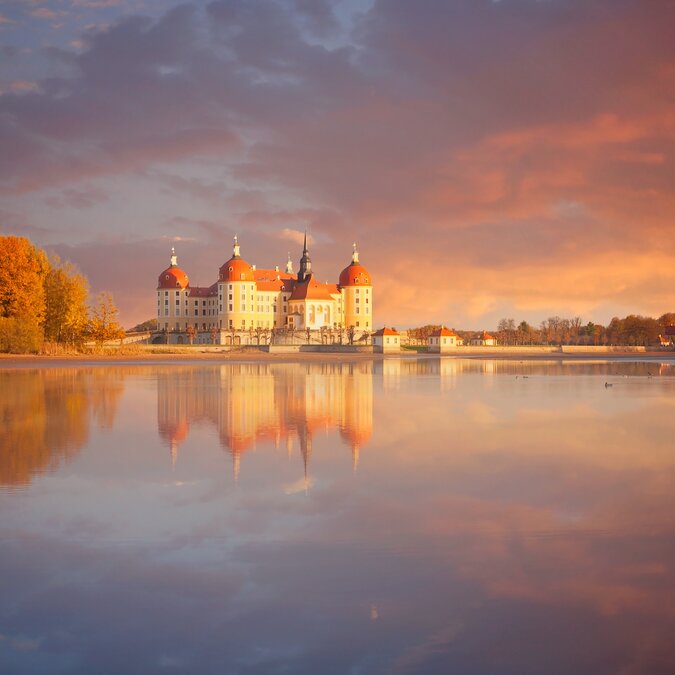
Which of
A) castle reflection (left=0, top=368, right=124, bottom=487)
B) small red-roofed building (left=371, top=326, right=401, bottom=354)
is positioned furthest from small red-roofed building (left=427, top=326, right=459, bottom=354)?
castle reflection (left=0, top=368, right=124, bottom=487)

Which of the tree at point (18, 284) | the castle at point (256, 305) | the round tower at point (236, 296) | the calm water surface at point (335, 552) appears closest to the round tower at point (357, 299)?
the castle at point (256, 305)

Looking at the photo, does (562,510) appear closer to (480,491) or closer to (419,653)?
(480,491)

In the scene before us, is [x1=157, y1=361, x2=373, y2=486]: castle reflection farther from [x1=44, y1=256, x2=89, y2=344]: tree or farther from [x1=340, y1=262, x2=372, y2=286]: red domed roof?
[x1=340, y1=262, x2=372, y2=286]: red domed roof

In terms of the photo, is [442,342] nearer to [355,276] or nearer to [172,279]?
[355,276]

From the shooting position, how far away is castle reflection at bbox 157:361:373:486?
14898 mm

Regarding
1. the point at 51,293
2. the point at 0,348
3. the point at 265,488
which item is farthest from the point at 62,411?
the point at 51,293

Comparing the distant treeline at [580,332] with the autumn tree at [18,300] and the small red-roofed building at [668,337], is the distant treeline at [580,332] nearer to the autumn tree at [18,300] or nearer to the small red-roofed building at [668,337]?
the small red-roofed building at [668,337]

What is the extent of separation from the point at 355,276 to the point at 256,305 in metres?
17.5

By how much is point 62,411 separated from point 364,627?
16605 mm

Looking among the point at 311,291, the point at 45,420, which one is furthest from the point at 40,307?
the point at 311,291

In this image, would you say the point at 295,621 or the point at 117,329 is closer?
the point at 295,621

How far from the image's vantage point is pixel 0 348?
2226 inches

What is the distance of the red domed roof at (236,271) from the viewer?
115812 millimetres

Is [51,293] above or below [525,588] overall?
above
